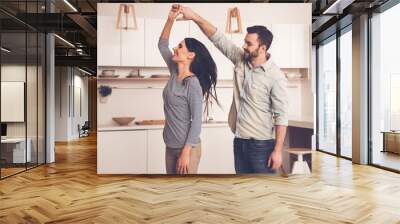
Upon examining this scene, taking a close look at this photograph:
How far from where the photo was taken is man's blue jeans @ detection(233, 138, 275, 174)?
246 inches

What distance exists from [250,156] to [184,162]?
1.10 metres

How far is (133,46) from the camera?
6.23 m

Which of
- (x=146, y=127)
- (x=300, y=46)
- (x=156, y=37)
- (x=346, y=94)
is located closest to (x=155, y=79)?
(x=156, y=37)

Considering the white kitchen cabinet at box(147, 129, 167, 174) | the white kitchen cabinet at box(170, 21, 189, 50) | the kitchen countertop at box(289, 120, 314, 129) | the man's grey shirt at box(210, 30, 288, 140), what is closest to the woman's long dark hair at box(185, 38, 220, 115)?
the white kitchen cabinet at box(170, 21, 189, 50)

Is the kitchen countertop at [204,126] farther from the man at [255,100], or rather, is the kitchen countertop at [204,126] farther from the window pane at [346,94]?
the window pane at [346,94]

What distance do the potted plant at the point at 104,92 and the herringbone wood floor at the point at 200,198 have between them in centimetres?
130

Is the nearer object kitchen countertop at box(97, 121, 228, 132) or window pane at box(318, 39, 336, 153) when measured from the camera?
kitchen countertop at box(97, 121, 228, 132)

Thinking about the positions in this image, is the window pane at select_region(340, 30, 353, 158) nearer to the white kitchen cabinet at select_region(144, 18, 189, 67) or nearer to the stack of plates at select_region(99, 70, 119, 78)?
the white kitchen cabinet at select_region(144, 18, 189, 67)

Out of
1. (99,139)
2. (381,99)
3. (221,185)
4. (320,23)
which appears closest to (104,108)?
(99,139)

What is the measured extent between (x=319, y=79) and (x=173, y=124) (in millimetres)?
6105

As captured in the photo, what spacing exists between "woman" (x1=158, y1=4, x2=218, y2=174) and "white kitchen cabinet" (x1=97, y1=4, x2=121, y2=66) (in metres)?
0.73

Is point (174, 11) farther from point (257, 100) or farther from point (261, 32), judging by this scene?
point (257, 100)

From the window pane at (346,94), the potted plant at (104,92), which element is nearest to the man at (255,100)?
the potted plant at (104,92)

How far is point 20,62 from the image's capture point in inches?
265
